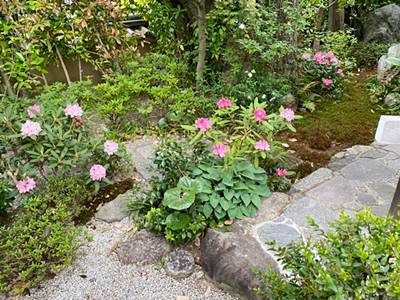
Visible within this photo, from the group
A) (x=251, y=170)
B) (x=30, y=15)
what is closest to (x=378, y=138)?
(x=251, y=170)

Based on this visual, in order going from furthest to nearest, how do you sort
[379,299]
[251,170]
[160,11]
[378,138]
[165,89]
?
[160,11] < [165,89] < [251,170] < [378,138] < [379,299]

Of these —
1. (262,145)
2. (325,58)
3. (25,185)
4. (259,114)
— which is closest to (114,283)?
(25,185)

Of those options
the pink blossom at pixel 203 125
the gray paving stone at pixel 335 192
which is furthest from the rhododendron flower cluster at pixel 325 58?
the pink blossom at pixel 203 125

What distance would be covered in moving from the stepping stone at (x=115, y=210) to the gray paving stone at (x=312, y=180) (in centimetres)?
108

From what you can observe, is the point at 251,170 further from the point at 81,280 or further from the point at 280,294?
the point at 81,280

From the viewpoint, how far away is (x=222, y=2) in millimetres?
3398

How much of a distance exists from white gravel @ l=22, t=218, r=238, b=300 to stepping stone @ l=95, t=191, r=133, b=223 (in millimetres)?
268

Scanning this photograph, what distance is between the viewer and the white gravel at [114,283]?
1.91 m

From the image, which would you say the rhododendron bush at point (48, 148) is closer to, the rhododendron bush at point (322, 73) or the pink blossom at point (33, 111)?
the pink blossom at point (33, 111)

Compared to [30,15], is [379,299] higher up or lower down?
lower down

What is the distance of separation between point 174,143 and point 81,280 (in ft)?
3.07

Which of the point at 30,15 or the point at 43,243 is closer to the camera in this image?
the point at 43,243

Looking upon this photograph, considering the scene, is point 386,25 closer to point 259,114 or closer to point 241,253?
point 259,114

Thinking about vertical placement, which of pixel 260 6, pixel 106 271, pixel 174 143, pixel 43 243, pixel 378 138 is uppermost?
pixel 260 6
